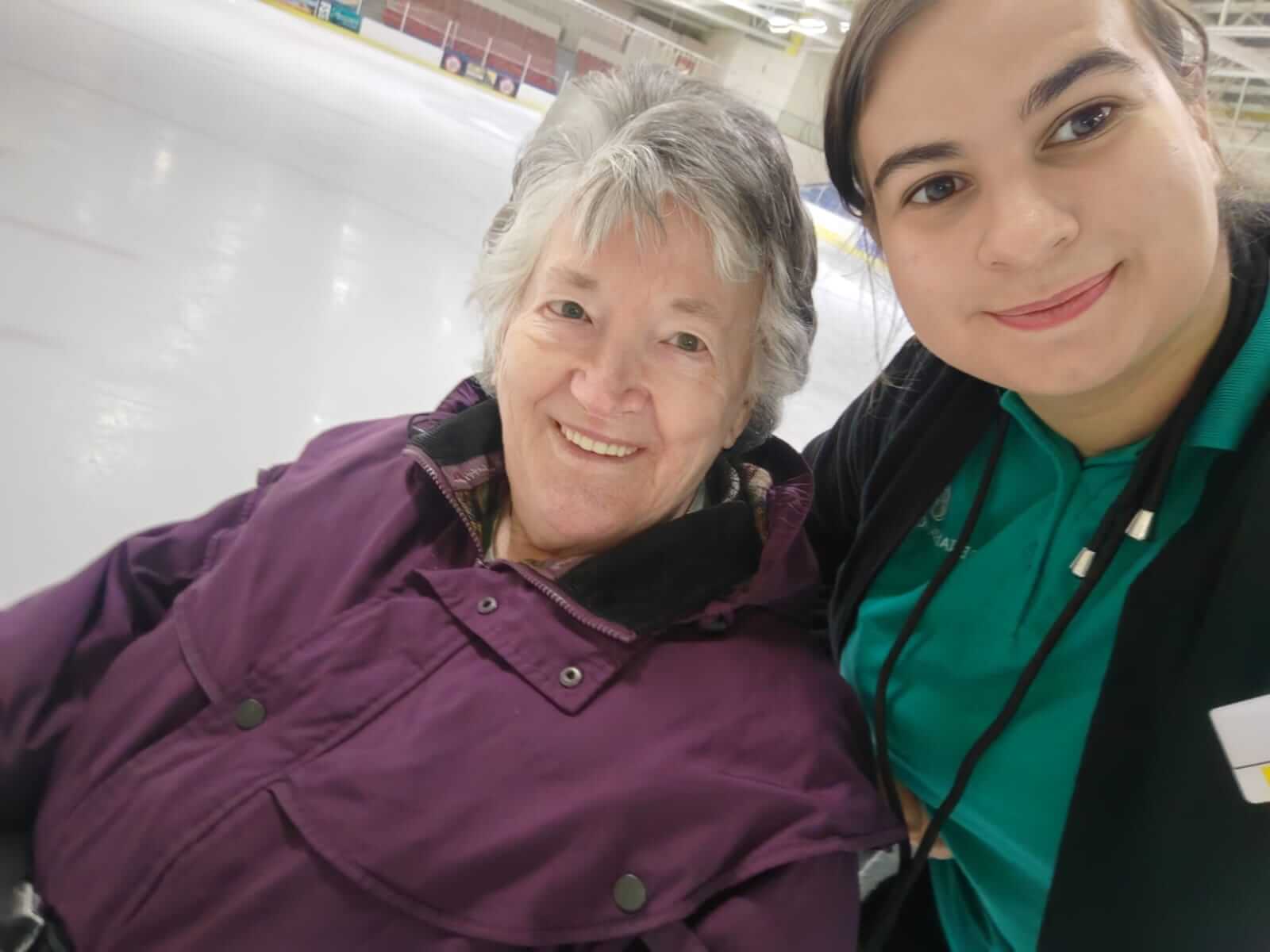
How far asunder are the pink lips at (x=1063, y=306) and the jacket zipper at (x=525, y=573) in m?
0.51

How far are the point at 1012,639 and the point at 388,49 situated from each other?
14586 millimetres

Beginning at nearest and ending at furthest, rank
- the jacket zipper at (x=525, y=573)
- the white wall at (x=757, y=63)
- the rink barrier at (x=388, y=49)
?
the jacket zipper at (x=525, y=573) < the rink barrier at (x=388, y=49) < the white wall at (x=757, y=63)

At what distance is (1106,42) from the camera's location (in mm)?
796

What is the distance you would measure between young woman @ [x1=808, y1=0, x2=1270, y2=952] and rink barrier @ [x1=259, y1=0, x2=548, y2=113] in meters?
13.3

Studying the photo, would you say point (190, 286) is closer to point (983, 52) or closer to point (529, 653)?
point (529, 653)

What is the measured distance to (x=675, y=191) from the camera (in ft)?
3.34

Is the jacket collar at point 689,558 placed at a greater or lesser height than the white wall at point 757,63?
lesser

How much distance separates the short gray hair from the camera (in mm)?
1020

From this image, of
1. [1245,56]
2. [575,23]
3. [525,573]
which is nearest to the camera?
[525,573]

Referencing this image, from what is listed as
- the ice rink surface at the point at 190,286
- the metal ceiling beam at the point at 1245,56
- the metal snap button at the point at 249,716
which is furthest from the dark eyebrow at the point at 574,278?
the metal ceiling beam at the point at 1245,56

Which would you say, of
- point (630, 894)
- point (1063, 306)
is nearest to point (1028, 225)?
point (1063, 306)

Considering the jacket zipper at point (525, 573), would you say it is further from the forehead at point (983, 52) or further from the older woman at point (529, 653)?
the forehead at point (983, 52)

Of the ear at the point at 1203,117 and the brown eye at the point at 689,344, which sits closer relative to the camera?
the ear at the point at 1203,117

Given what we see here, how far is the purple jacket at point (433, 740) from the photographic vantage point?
2.63ft
